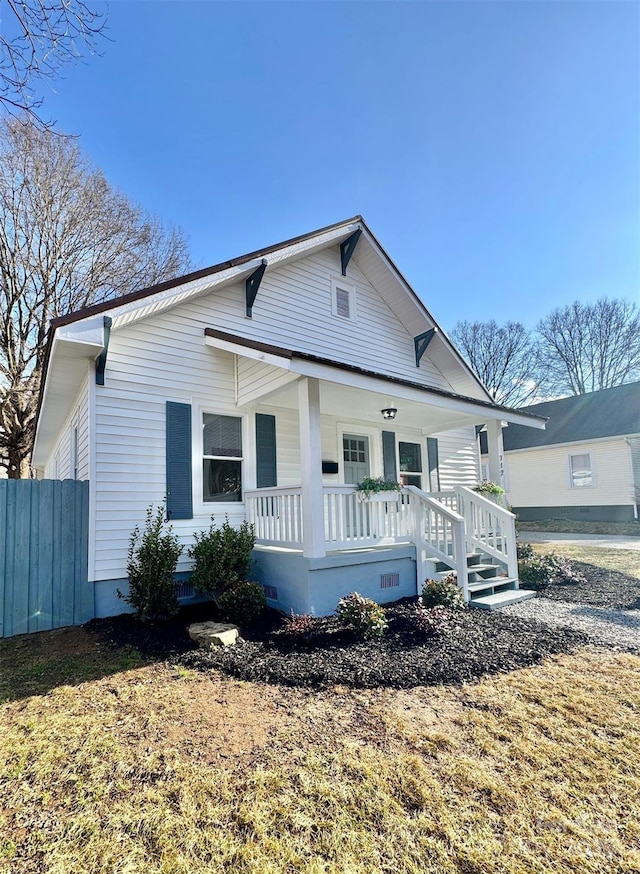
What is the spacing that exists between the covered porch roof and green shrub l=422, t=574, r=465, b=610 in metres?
2.85

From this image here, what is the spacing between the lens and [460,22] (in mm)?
7762

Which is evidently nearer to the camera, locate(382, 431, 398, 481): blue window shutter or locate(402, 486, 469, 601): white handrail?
locate(402, 486, 469, 601): white handrail

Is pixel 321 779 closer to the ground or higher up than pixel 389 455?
closer to the ground

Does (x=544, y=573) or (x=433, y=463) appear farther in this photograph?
(x=433, y=463)

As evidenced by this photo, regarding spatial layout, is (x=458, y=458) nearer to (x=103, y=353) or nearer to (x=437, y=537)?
(x=437, y=537)

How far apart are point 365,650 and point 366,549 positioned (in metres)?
1.98

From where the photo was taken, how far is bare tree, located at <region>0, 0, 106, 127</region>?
11.1 feet

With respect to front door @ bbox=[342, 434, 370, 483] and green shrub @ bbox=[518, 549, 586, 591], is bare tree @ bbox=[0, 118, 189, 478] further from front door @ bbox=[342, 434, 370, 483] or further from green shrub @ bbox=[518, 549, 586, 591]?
green shrub @ bbox=[518, 549, 586, 591]

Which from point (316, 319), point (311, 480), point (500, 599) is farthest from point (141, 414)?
point (500, 599)

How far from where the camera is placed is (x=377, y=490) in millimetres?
6617

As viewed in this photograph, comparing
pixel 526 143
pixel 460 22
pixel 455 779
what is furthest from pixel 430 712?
pixel 526 143

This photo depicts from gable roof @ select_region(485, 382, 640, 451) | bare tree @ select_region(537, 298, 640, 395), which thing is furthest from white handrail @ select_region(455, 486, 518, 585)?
bare tree @ select_region(537, 298, 640, 395)

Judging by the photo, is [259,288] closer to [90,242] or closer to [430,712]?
[430,712]

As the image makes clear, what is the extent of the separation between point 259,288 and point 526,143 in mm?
6996
